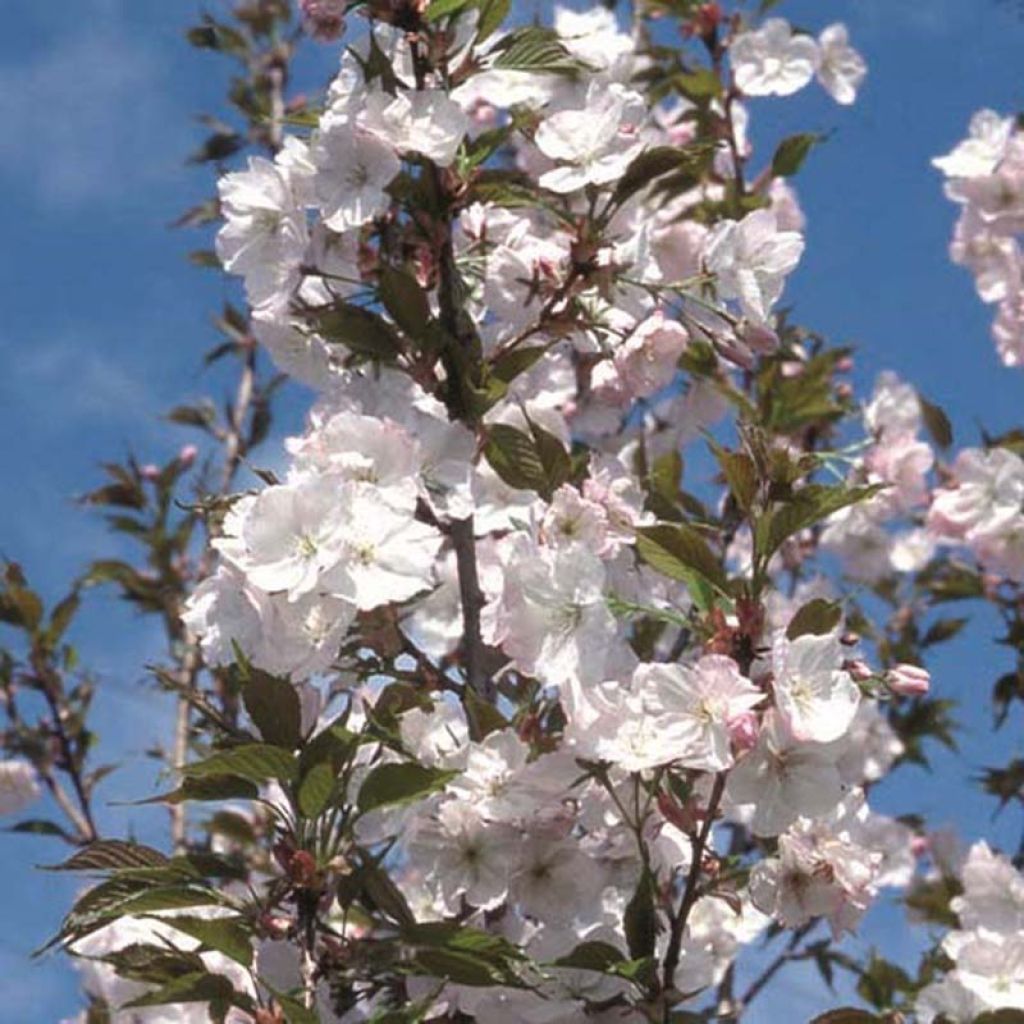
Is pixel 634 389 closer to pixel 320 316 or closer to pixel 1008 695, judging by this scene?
pixel 320 316

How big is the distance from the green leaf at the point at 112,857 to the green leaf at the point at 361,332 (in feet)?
2.01

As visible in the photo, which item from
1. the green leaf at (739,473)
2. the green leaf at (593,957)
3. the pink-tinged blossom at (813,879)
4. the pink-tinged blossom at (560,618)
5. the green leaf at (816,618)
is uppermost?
the green leaf at (739,473)

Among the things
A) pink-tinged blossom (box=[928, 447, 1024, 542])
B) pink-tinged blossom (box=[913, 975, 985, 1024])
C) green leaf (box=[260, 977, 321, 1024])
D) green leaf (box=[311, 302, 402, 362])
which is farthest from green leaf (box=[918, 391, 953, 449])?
green leaf (box=[260, 977, 321, 1024])

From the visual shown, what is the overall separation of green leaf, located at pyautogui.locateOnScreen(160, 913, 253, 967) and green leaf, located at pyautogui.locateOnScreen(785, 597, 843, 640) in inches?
23.5

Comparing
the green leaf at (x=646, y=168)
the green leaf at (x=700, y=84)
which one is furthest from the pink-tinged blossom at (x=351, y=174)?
the green leaf at (x=700, y=84)

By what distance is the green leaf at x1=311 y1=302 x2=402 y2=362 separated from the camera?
1896mm

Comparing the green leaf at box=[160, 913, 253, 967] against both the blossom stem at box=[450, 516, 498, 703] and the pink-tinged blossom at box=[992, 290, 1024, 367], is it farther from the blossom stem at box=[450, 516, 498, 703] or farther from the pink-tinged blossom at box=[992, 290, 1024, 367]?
the pink-tinged blossom at box=[992, 290, 1024, 367]

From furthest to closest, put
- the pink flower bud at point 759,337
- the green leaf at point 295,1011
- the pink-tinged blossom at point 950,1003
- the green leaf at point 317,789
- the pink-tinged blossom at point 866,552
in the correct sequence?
1. the pink-tinged blossom at point 866,552
2. the pink-tinged blossom at point 950,1003
3. the pink flower bud at point 759,337
4. the green leaf at point 317,789
5. the green leaf at point 295,1011

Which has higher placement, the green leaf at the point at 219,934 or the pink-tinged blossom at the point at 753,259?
the pink-tinged blossom at the point at 753,259

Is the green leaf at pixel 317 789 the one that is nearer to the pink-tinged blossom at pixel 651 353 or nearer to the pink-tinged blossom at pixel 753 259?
the pink-tinged blossom at pixel 651 353

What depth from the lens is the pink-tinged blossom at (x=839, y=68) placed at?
380 centimetres

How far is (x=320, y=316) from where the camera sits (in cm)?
193

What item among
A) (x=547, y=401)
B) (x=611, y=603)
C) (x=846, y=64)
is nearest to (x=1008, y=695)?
(x=846, y=64)

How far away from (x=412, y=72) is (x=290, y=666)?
77cm
